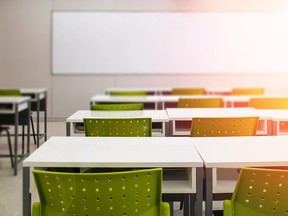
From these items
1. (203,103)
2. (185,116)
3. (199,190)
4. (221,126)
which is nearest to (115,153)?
(199,190)

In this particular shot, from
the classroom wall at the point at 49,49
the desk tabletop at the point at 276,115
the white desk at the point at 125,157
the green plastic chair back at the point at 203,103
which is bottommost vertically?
the white desk at the point at 125,157

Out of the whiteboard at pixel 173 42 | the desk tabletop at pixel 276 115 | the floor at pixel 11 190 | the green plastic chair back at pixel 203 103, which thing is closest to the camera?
the floor at pixel 11 190

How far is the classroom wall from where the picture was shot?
5426 mm

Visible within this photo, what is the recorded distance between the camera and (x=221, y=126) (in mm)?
2064

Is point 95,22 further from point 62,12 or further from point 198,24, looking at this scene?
point 198,24

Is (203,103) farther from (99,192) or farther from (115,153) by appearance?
(99,192)

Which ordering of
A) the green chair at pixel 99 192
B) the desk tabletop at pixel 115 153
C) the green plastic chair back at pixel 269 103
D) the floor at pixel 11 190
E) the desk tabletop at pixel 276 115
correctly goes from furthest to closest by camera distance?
the green plastic chair back at pixel 269 103, the desk tabletop at pixel 276 115, the floor at pixel 11 190, the desk tabletop at pixel 115 153, the green chair at pixel 99 192

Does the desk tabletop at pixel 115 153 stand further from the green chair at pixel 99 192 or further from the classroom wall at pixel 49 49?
the classroom wall at pixel 49 49

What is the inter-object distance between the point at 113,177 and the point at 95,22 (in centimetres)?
504

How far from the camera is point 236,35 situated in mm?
5852

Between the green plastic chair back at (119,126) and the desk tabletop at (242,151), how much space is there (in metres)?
0.49

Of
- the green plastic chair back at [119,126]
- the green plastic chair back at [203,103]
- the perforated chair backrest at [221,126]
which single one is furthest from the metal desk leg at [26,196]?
the green plastic chair back at [203,103]

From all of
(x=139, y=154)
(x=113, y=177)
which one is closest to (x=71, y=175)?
(x=113, y=177)

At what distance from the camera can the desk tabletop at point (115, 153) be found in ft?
4.05
